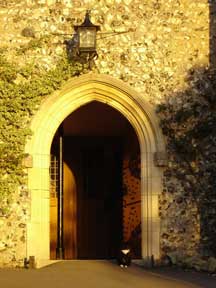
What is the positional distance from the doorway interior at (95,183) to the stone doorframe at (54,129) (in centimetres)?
263

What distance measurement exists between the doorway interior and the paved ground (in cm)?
348

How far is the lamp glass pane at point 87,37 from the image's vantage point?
10516mm

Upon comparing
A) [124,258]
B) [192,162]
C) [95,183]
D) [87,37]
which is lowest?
[124,258]

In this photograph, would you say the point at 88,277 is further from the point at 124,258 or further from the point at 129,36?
the point at 129,36

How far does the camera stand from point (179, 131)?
1073 centimetres

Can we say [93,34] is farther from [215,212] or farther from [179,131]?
[215,212]

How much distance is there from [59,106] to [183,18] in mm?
2488

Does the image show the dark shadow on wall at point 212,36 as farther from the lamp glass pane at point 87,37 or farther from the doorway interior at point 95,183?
the doorway interior at point 95,183

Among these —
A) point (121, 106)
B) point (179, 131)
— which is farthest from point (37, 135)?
point (179, 131)

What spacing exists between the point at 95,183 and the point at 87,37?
482cm

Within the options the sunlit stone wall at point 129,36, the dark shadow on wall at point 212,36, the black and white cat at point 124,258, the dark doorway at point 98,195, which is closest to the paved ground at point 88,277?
the black and white cat at point 124,258

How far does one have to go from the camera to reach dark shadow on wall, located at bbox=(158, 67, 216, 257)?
10555 millimetres

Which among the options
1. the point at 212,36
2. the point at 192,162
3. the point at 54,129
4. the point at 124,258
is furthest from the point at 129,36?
the point at 124,258

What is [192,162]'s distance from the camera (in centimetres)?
1069
